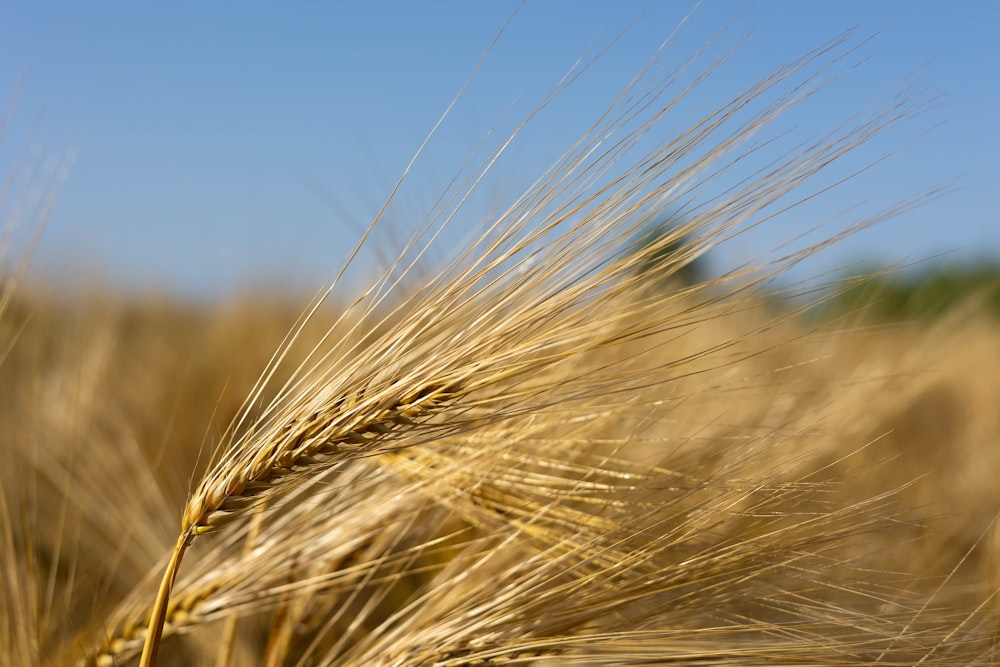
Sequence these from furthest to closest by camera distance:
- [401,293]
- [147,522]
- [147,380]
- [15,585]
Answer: [147,380], [147,522], [401,293], [15,585]

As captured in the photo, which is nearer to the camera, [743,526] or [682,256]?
[682,256]

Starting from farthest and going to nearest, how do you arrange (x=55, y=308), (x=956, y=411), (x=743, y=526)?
(x=55, y=308) < (x=956, y=411) < (x=743, y=526)

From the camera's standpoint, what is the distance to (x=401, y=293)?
1302 millimetres

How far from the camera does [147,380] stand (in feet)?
8.57

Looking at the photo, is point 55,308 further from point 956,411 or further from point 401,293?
point 956,411

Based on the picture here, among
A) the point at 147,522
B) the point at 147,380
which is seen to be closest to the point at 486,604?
the point at 147,522

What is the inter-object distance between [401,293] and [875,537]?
1.00 m

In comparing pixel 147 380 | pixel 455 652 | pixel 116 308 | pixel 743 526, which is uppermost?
pixel 116 308

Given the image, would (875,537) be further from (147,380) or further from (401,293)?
(147,380)

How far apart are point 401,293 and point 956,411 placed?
2287mm

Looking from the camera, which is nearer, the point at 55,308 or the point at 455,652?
the point at 455,652

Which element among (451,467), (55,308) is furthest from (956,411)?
(55,308)

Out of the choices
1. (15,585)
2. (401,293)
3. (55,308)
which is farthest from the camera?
(55,308)

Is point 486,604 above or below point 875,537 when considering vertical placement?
above
